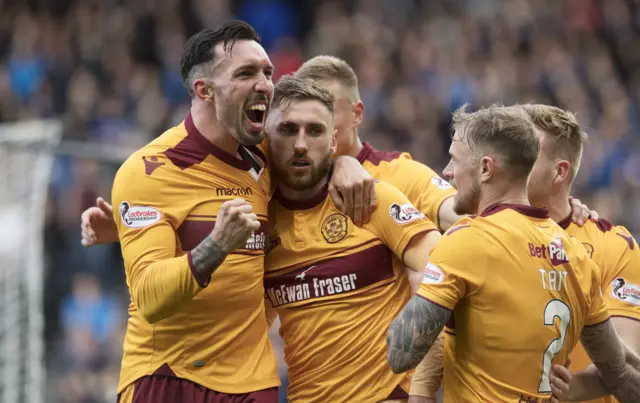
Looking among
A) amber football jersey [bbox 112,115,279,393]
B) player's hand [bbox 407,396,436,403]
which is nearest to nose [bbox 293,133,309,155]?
amber football jersey [bbox 112,115,279,393]

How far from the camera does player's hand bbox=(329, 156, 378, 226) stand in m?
5.95

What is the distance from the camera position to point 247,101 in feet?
19.4

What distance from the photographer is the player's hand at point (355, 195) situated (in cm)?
595

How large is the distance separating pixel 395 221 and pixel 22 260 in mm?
6432

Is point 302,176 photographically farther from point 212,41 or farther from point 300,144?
point 212,41

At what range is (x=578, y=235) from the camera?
6266mm

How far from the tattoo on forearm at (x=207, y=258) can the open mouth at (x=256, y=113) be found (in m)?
0.94

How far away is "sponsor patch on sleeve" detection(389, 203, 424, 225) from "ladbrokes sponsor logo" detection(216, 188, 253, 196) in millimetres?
790

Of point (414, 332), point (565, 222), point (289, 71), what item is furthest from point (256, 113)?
point (289, 71)

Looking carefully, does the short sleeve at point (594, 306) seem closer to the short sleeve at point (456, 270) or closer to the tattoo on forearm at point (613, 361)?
the tattoo on forearm at point (613, 361)

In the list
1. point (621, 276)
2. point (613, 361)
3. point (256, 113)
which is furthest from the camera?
point (621, 276)

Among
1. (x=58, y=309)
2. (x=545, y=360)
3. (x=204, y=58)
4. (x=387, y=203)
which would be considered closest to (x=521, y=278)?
(x=545, y=360)

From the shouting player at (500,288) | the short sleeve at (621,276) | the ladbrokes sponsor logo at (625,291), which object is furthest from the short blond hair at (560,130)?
the shouting player at (500,288)

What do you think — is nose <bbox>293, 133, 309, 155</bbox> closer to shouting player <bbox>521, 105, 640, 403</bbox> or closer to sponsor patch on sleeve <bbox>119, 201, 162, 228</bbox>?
sponsor patch on sleeve <bbox>119, 201, 162, 228</bbox>
